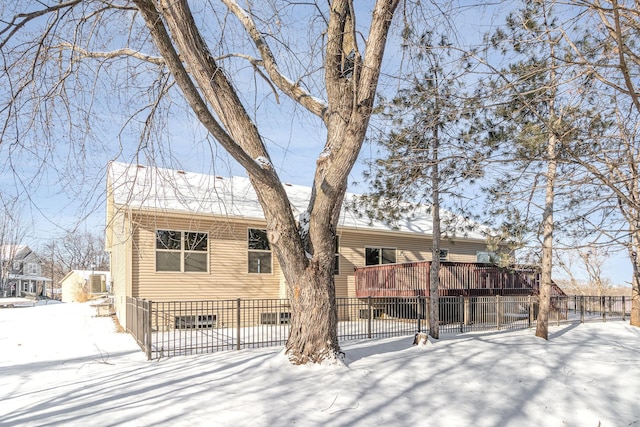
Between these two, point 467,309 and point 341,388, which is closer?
point 341,388

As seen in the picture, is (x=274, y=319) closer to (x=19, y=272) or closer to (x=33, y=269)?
(x=19, y=272)

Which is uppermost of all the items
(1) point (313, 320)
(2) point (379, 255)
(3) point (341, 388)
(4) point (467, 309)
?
(2) point (379, 255)

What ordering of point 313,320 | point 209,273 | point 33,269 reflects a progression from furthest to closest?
point 33,269 → point 209,273 → point 313,320

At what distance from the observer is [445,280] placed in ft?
50.9

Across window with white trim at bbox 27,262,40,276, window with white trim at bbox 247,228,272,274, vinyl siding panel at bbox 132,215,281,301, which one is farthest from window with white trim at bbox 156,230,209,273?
window with white trim at bbox 27,262,40,276

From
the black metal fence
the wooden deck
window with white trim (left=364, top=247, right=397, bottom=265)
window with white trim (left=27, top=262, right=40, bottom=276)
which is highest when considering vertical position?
window with white trim (left=364, top=247, right=397, bottom=265)

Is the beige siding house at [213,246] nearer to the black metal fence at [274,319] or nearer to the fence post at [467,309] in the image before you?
the black metal fence at [274,319]

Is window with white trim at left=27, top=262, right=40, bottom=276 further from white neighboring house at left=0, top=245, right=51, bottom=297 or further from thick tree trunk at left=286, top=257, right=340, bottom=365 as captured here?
thick tree trunk at left=286, top=257, right=340, bottom=365

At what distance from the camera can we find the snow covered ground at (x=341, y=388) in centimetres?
546

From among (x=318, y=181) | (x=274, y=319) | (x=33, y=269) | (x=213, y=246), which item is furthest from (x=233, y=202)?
(x=33, y=269)

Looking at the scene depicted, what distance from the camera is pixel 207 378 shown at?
23.3 ft

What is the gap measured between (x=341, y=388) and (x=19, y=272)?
65.3 meters

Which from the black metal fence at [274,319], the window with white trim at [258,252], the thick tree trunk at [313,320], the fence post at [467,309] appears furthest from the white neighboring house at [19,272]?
the thick tree trunk at [313,320]

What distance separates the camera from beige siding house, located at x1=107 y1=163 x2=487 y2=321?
13.8 metres
